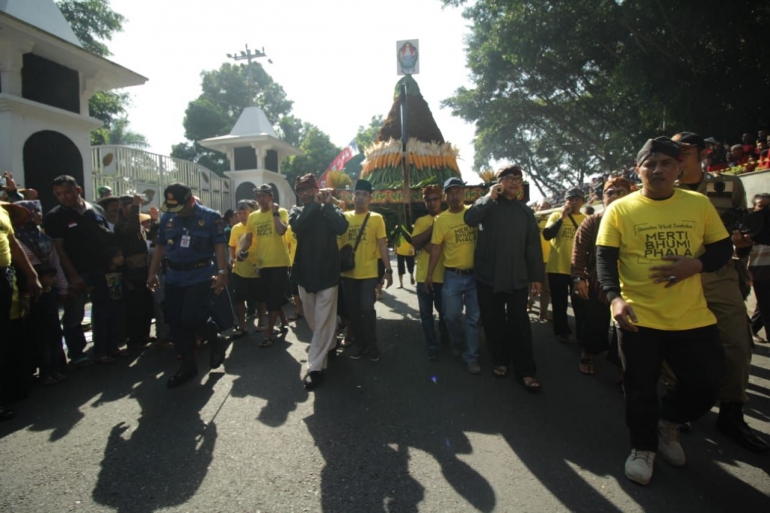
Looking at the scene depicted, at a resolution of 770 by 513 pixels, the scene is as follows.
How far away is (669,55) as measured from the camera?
43.0ft

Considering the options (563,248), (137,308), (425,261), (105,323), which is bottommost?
(105,323)

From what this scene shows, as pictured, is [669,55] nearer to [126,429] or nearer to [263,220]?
[263,220]

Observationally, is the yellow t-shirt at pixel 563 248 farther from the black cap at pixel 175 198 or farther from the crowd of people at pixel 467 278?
the black cap at pixel 175 198

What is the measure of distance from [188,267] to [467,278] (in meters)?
2.74

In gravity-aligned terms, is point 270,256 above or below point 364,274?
above

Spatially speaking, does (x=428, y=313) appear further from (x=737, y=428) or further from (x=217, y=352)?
(x=737, y=428)

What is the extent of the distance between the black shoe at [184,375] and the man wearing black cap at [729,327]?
14.3 ft

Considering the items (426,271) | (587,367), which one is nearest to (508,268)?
(426,271)

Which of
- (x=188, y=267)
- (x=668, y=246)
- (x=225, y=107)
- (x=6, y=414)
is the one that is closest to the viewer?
(x=668, y=246)

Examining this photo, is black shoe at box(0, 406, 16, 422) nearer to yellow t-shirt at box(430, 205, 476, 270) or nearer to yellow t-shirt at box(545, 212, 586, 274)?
yellow t-shirt at box(430, 205, 476, 270)

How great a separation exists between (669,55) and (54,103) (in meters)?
15.5

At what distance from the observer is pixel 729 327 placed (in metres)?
3.00

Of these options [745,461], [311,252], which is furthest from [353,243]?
[745,461]

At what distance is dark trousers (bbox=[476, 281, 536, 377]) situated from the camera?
4062mm
